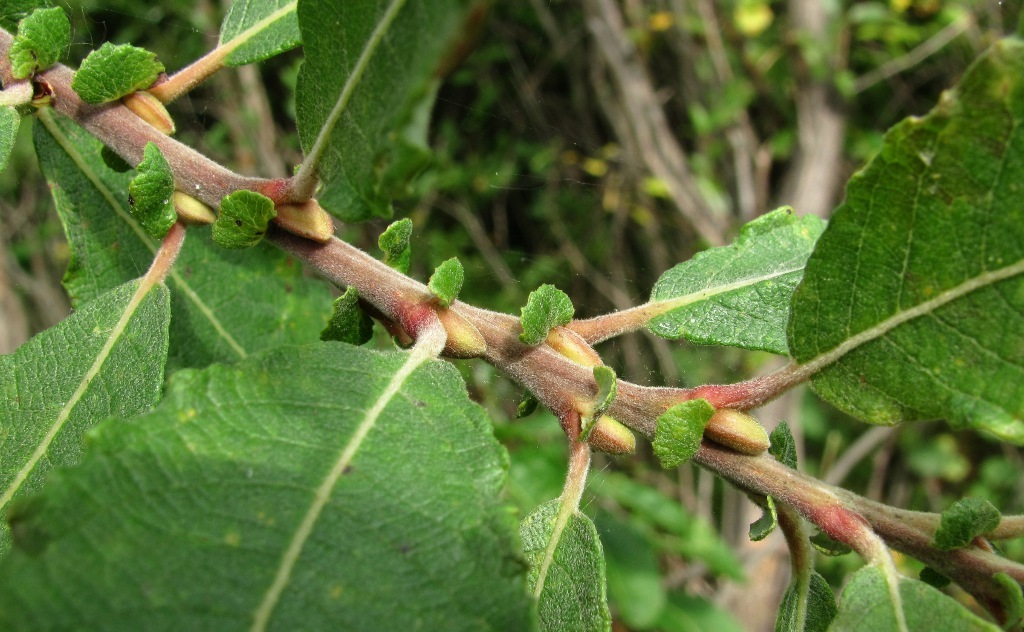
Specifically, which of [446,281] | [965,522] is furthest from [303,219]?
[965,522]

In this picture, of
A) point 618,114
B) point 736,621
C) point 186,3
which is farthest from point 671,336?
point 186,3

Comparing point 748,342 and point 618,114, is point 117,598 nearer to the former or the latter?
point 748,342

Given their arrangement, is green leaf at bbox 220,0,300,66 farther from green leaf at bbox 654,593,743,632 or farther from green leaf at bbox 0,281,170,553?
green leaf at bbox 654,593,743,632

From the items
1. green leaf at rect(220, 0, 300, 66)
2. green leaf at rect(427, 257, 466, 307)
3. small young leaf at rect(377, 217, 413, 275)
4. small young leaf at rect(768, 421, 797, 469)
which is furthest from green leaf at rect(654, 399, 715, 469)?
green leaf at rect(220, 0, 300, 66)

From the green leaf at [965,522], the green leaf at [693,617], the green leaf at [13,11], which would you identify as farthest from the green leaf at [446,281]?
the green leaf at [693,617]

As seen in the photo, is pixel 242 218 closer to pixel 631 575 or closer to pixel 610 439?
pixel 610 439

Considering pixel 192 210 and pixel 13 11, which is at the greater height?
pixel 13 11

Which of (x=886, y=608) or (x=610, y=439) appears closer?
(x=886, y=608)
